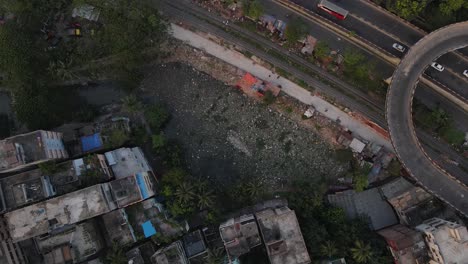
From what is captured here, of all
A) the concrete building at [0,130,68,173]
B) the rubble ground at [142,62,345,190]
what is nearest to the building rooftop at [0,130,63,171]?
the concrete building at [0,130,68,173]

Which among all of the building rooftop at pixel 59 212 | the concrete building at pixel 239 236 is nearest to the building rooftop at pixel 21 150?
the building rooftop at pixel 59 212

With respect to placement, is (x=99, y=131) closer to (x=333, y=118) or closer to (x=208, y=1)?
(x=208, y=1)

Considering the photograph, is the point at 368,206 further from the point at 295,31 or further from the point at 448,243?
the point at 295,31

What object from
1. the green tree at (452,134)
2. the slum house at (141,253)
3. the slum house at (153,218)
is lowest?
the slum house at (141,253)

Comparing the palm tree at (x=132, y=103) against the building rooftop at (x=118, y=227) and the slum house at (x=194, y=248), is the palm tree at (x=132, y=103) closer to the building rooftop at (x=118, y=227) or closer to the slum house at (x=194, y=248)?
the building rooftop at (x=118, y=227)

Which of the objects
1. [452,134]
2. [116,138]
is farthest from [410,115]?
[116,138]

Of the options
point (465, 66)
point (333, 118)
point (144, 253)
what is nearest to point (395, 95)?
point (333, 118)
